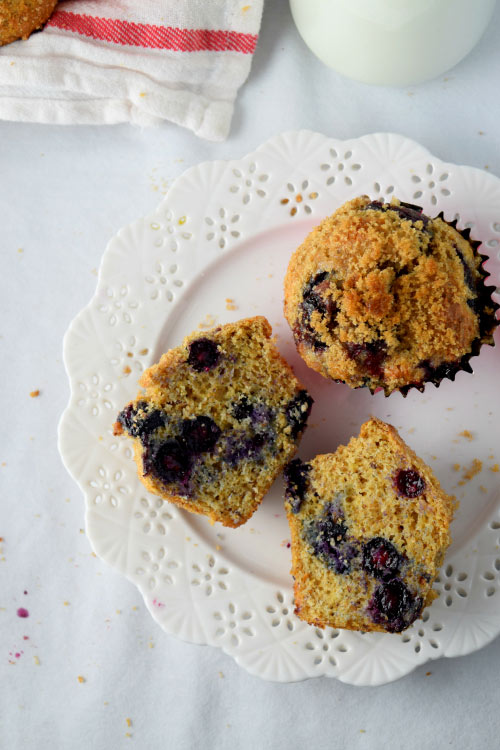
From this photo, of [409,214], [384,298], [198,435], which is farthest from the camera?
[198,435]

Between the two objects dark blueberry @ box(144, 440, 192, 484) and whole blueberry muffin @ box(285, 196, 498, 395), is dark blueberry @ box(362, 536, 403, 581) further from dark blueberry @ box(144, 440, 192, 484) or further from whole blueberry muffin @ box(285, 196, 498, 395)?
dark blueberry @ box(144, 440, 192, 484)

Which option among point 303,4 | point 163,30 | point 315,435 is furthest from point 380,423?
point 163,30

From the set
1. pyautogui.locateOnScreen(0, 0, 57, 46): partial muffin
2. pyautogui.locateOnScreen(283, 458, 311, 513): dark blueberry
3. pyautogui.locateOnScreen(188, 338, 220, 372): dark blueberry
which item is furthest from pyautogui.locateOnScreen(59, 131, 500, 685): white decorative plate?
pyautogui.locateOnScreen(0, 0, 57, 46): partial muffin

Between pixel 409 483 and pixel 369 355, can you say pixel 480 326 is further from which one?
pixel 409 483

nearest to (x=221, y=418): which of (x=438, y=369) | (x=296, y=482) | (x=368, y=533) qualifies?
(x=296, y=482)

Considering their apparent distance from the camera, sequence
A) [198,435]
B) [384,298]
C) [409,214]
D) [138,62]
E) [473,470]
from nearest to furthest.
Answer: [384,298], [409,214], [198,435], [473,470], [138,62]

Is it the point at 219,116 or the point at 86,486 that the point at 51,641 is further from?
the point at 219,116
